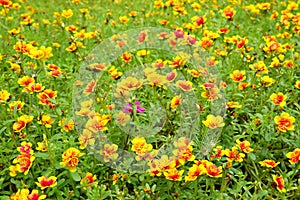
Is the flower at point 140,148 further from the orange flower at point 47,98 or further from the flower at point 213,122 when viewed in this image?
the orange flower at point 47,98

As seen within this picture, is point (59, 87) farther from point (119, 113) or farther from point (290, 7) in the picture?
point (290, 7)

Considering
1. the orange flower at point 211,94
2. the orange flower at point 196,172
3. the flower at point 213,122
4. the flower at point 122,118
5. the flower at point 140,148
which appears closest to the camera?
the orange flower at point 196,172

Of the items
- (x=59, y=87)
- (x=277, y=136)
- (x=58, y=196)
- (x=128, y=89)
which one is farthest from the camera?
(x=59, y=87)

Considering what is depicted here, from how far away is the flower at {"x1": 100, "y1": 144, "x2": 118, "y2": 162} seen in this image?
194 cm

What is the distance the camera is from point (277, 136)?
2338 millimetres

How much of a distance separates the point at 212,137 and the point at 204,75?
543 mm

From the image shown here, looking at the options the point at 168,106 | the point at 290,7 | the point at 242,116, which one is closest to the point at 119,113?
the point at 168,106

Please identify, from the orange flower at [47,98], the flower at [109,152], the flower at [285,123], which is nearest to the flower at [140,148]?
the flower at [109,152]

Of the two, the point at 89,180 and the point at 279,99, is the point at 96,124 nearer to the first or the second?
the point at 89,180

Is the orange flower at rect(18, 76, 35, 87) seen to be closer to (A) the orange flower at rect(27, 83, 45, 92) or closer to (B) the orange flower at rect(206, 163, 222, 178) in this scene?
(A) the orange flower at rect(27, 83, 45, 92)

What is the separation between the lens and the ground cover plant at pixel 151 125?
188 centimetres

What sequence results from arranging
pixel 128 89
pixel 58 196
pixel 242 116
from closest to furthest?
1. pixel 58 196
2. pixel 128 89
3. pixel 242 116

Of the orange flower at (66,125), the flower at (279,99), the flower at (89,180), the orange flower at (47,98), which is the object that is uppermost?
Result: the orange flower at (47,98)

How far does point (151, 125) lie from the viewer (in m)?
2.26
